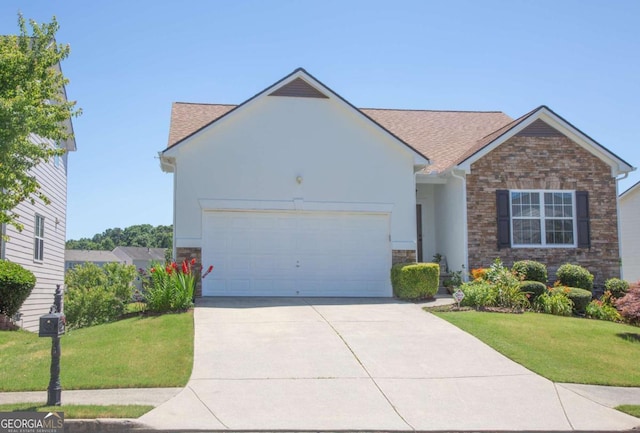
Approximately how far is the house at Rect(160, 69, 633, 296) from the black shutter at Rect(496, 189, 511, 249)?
0.03 m

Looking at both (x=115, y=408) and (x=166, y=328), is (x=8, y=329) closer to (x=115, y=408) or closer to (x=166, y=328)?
(x=166, y=328)

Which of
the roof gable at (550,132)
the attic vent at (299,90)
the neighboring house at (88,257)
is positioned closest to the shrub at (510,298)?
the roof gable at (550,132)

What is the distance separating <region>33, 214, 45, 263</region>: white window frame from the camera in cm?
2059

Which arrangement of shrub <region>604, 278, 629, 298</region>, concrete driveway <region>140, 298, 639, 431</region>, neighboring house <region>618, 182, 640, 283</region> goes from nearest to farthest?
concrete driveway <region>140, 298, 639, 431</region>
shrub <region>604, 278, 629, 298</region>
neighboring house <region>618, 182, 640, 283</region>

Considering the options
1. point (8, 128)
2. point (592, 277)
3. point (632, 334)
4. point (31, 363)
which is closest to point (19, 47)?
point (8, 128)

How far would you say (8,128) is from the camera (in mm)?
9859

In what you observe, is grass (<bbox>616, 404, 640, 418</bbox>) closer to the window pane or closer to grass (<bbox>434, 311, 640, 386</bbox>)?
grass (<bbox>434, 311, 640, 386</bbox>)

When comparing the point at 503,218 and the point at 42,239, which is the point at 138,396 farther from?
the point at 42,239

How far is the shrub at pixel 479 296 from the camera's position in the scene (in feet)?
50.5

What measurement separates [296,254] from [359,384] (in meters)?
8.70

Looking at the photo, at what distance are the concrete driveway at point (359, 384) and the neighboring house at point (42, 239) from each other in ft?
26.2

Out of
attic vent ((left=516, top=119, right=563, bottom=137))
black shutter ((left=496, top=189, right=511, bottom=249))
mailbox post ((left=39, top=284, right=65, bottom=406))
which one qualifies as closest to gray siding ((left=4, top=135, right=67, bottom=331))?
mailbox post ((left=39, top=284, right=65, bottom=406))

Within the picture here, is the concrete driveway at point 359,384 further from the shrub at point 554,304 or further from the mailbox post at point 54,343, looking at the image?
the shrub at point 554,304

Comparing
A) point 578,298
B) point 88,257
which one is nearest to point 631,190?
point 578,298
